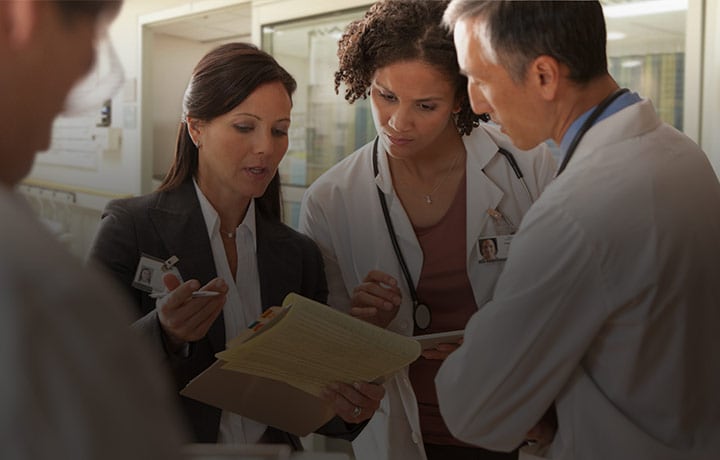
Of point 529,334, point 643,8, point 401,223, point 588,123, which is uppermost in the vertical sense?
point 643,8

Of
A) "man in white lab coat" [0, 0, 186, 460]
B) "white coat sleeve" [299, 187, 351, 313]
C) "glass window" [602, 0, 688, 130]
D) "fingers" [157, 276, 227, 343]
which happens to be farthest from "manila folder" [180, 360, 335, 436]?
"glass window" [602, 0, 688, 130]

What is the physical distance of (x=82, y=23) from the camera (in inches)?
23.0

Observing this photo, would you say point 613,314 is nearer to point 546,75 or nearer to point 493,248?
point 546,75

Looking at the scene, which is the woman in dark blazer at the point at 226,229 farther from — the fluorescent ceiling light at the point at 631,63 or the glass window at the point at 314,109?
the glass window at the point at 314,109

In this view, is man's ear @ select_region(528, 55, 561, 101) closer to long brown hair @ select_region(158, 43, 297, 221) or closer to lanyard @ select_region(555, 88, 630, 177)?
lanyard @ select_region(555, 88, 630, 177)

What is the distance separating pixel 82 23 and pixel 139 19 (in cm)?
452

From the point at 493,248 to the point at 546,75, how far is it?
0.67 meters

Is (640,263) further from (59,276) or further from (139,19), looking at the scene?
(139,19)

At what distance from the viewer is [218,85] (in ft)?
5.47

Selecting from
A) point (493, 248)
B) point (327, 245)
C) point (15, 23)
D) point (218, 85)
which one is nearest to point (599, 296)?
point (493, 248)

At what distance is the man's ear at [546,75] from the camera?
1.13m

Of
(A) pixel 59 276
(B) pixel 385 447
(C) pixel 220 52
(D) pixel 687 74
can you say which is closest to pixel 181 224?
(C) pixel 220 52

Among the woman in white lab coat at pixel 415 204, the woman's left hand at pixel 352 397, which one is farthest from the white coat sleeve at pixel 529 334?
the woman in white lab coat at pixel 415 204

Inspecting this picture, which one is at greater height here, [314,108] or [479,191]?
[314,108]
